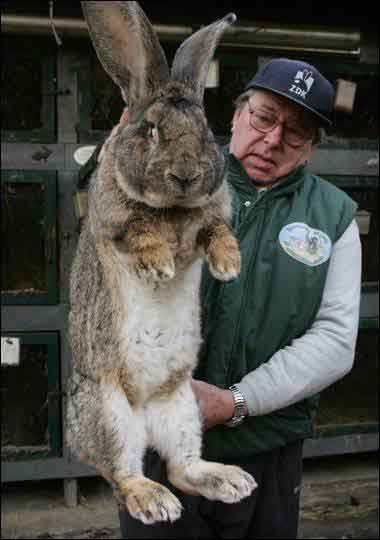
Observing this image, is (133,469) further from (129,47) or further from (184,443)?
(129,47)

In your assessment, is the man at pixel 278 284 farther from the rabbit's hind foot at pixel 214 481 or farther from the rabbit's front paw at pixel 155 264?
the rabbit's front paw at pixel 155 264

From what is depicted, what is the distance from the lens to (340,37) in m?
3.68

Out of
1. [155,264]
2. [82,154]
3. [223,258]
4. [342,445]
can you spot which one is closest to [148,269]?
[155,264]

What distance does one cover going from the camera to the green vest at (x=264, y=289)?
7.09ft

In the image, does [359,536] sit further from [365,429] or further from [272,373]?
[272,373]

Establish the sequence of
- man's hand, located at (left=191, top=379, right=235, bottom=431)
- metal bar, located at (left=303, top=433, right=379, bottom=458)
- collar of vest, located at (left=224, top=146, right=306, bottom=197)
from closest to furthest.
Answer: man's hand, located at (left=191, top=379, right=235, bottom=431)
collar of vest, located at (left=224, top=146, right=306, bottom=197)
metal bar, located at (left=303, top=433, right=379, bottom=458)

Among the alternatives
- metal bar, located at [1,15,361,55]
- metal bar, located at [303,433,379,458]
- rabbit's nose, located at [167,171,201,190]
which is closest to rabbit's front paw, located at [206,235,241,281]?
rabbit's nose, located at [167,171,201,190]

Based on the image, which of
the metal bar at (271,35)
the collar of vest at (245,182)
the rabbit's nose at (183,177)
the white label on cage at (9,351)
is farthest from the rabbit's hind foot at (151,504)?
the metal bar at (271,35)

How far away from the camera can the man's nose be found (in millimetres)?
2176

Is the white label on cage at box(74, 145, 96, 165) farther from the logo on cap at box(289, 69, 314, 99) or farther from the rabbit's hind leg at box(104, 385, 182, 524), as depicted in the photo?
the rabbit's hind leg at box(104, 385, 182, 524)

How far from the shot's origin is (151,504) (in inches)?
63.1

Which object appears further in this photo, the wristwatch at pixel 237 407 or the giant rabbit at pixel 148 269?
the wristwatch at pixel 237 407

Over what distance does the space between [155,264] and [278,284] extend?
0.72 meters

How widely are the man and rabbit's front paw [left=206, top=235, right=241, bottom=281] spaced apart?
51cm
